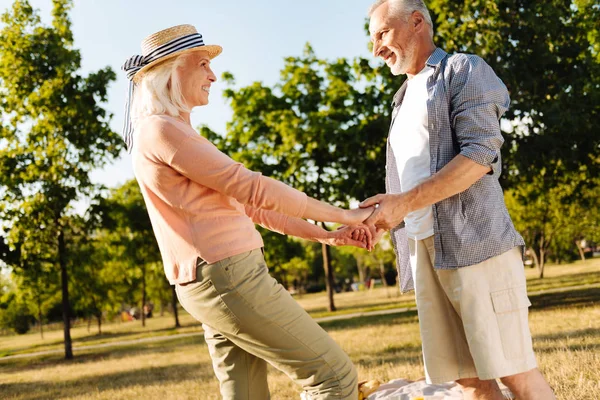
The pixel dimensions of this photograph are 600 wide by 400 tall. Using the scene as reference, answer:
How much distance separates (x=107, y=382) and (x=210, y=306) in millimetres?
10503

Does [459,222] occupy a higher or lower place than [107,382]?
higher

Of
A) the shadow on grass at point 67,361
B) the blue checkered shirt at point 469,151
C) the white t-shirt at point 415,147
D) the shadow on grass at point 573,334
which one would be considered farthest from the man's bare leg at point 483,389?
the shadow on grass at point 67,361

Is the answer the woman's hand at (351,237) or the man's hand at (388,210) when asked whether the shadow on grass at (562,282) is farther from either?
the man's hand at (388,210)

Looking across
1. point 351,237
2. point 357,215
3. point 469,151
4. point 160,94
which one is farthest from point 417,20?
point 160,94

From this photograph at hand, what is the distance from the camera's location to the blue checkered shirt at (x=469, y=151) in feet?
11.1

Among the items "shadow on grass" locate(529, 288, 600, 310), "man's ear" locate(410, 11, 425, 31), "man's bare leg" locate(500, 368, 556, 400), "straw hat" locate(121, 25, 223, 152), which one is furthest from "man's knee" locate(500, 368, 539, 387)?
"shadow on grass" locate(529, 288, 600, 310)

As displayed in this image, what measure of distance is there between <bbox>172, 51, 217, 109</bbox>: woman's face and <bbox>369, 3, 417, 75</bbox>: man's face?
114 cm

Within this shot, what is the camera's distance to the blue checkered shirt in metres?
3.37

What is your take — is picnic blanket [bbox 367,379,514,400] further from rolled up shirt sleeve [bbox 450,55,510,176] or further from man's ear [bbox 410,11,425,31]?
man's ear [bbox 410,11,425,31]

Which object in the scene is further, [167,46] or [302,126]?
[302,126]

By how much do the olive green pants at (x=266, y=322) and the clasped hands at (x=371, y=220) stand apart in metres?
0.76

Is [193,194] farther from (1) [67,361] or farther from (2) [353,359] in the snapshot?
(1) [67,361]

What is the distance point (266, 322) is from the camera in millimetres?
2908

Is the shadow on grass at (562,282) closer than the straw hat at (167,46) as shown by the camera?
No
